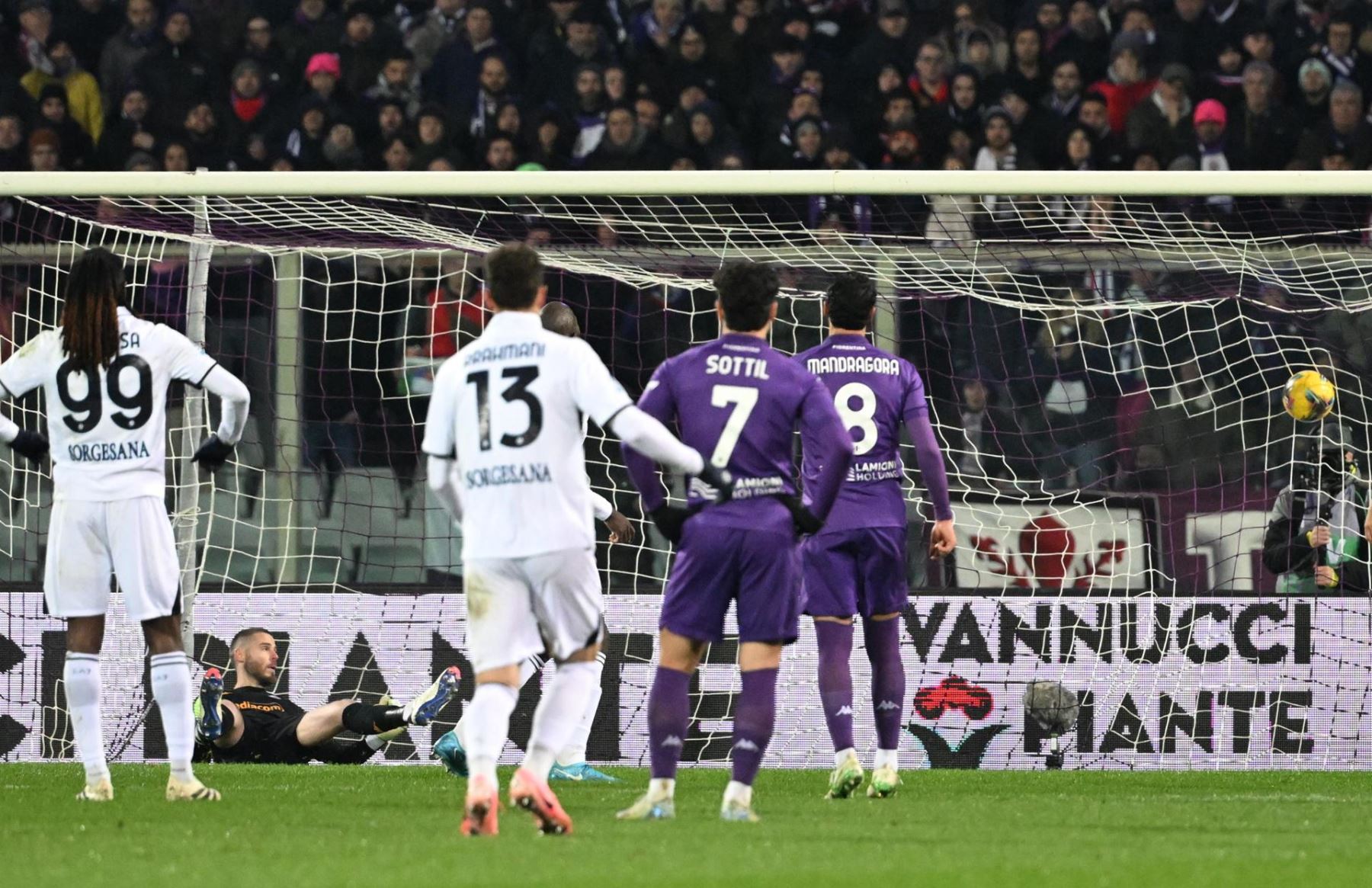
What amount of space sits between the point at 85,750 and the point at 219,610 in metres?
3.37

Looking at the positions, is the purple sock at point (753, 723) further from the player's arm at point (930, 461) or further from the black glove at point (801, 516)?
the player's arm at point (930, 461)

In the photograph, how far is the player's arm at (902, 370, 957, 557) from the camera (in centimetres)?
816

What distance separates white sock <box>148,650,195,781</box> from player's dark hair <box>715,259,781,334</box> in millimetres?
2444

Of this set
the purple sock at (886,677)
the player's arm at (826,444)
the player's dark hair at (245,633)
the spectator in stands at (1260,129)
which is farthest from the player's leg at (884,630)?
the spectator in stands at (1260,129)

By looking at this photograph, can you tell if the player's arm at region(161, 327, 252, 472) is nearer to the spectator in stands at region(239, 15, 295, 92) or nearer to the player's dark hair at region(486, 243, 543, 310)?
the player's dark hair at region(486, 243, 543, 310)

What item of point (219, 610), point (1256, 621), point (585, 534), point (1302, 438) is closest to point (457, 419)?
point (585, 534)

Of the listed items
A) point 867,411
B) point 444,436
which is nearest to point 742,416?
point 444,436

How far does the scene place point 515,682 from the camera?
244 inches

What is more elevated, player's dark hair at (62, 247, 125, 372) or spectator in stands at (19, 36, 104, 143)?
spectator in stands at (19, 36, 104, 143)

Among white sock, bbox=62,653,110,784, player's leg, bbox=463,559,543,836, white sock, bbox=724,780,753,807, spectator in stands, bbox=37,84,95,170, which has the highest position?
spectator in stands, bbox=37,84,95,170

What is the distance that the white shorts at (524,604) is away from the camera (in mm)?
6160

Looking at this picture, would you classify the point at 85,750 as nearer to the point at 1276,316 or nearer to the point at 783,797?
the point at 783,797

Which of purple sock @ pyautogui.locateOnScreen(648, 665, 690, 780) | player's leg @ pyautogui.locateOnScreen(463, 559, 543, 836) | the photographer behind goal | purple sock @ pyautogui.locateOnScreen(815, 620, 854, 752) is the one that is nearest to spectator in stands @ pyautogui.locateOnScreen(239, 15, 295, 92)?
the photographer behind goal

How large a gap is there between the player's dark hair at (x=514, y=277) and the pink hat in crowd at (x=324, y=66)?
9.88 metres
